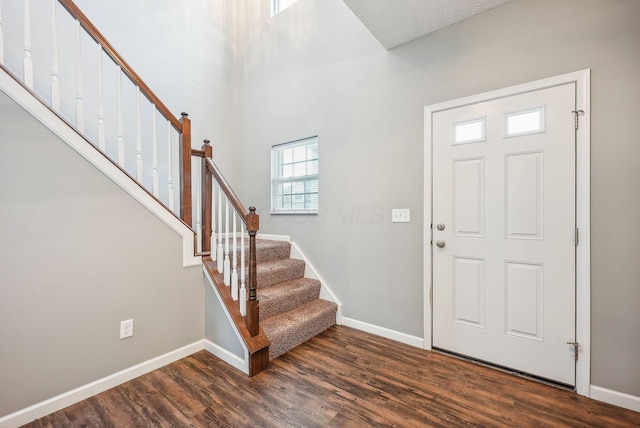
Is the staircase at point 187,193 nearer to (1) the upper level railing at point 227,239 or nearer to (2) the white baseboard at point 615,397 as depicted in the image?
(1) the upper level railing at point 227,239

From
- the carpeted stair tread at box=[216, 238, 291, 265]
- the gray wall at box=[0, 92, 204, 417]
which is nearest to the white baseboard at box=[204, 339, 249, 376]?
the gray wall at box=[0, 92, 204, 417]

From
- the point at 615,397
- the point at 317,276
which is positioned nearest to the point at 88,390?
the point at 317,276

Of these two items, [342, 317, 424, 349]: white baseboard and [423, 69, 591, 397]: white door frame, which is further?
[342, 317, 424, 349]: white baseboard

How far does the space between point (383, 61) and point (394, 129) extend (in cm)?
66

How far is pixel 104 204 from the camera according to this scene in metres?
1.85

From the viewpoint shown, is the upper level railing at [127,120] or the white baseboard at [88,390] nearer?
the white baseboard at [88,390]

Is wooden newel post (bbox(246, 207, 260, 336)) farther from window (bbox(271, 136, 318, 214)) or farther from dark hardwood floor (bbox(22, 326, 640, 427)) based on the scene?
window (bbox(271, 136, 318, 214))

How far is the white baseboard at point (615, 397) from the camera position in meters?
1.61

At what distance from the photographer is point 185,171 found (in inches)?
91.3

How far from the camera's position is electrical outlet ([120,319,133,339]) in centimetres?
192

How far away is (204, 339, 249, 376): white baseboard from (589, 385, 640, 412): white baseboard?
7.39ft

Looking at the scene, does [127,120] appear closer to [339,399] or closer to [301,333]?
[301,333]

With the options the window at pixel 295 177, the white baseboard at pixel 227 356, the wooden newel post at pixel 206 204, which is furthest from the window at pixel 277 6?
the white baseboard at pixel 227 356

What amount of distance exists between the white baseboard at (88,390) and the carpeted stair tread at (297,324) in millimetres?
693
